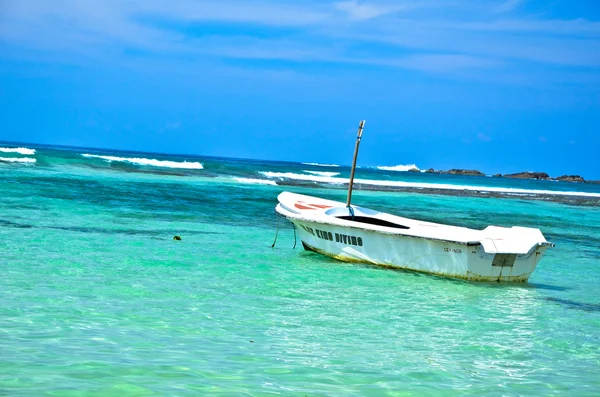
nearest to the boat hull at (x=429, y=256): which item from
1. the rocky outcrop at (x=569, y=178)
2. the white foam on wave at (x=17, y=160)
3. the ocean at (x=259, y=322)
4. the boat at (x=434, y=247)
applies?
the boat at (x=434, y=247)

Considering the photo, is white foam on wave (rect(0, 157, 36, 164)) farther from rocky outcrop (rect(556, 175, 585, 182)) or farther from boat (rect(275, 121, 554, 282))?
rocky outcrop (rect(556, 175, 585, 182))

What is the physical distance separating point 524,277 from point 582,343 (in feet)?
14.4

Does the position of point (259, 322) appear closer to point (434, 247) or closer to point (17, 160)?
point (434, 247)

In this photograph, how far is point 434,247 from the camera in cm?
1309

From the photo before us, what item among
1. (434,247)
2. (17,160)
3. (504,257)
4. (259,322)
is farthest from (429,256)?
(17,160)

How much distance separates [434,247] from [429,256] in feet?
0.71

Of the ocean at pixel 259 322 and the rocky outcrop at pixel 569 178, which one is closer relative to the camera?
the ocean at pixel 259 322

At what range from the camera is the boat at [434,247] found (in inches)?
501

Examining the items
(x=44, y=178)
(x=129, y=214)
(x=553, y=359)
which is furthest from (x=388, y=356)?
(x=44, y=178)

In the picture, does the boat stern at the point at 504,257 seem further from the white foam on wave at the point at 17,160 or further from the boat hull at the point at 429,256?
the white foam on wave at the point at 17,160

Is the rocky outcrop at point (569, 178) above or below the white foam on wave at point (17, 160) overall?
above

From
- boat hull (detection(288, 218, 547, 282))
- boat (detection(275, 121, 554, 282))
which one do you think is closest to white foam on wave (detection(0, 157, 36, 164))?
boat (detection(275, 121, 554, 282))

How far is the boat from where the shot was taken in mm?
12719

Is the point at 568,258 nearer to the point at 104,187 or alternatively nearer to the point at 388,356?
the point at 388,356
